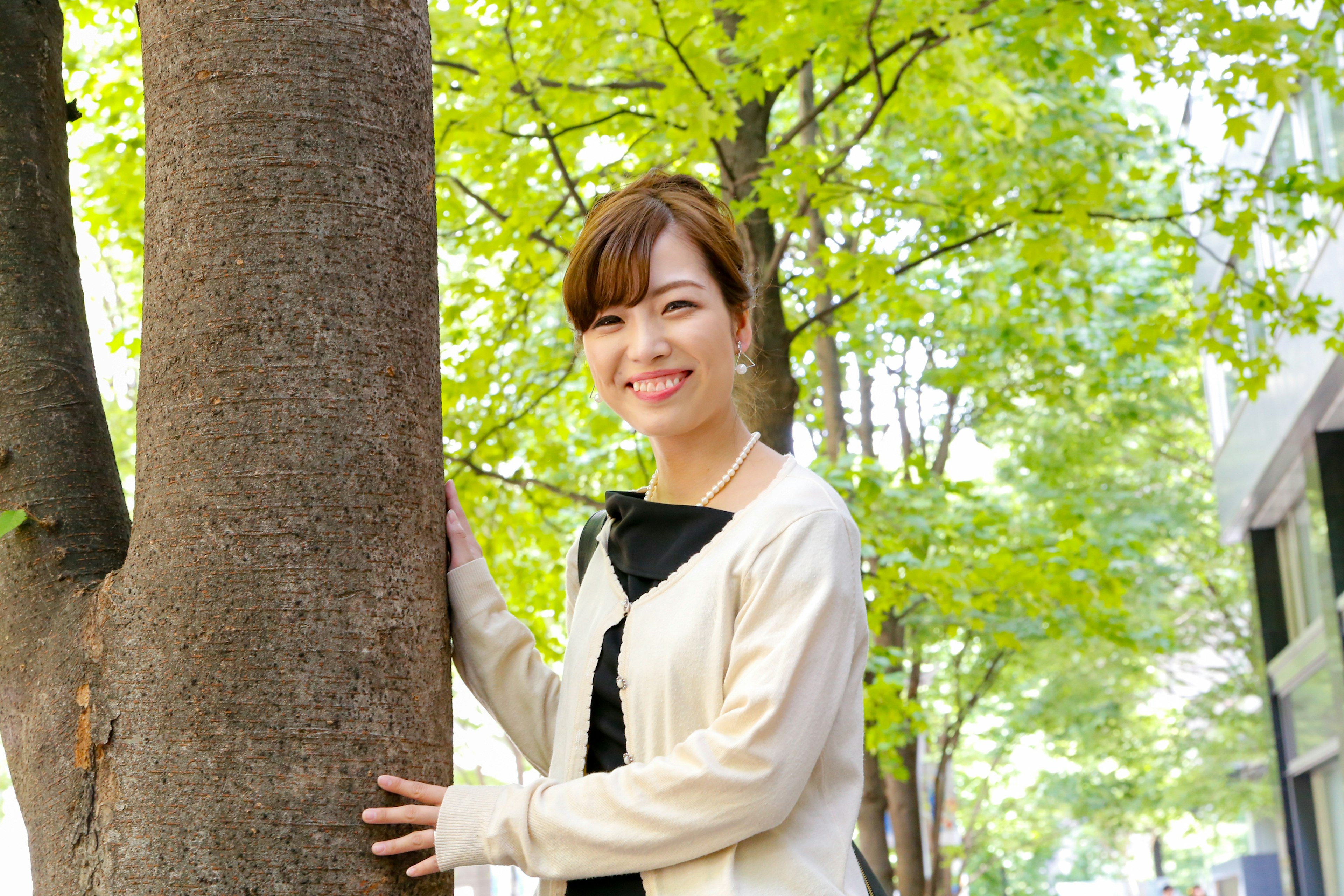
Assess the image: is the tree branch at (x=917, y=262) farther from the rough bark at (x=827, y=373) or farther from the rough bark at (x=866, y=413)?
the rough bark at (x=866, y=413)

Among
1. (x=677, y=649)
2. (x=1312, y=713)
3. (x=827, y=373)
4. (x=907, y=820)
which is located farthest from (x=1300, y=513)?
(x=677, y=649)

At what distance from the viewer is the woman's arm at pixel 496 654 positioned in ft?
6.70

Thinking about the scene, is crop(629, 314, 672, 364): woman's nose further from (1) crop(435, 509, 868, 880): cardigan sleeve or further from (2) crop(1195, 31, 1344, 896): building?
(2) crop(1195, 31, 1344, 896): building

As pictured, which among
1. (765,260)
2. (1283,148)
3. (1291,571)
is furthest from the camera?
(1291,571)

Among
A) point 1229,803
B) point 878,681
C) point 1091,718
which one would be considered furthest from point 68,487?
point 1229,803

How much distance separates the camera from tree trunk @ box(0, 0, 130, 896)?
173 centimetres

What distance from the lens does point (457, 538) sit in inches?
80.7

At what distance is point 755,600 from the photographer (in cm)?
178

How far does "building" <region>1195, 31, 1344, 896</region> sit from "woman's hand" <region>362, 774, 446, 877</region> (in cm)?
1130

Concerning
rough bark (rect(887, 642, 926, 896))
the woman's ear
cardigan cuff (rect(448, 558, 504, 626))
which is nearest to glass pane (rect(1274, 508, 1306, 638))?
rough bark (rect(887, 642, 926, 896))

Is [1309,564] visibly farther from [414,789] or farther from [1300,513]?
[414,789]

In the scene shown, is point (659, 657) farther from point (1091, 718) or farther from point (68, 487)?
point (1091, 718)

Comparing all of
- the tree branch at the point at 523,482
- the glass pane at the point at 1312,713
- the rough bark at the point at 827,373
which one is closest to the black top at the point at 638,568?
the tree branch at the point at 523,482

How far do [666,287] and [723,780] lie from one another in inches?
31.9
